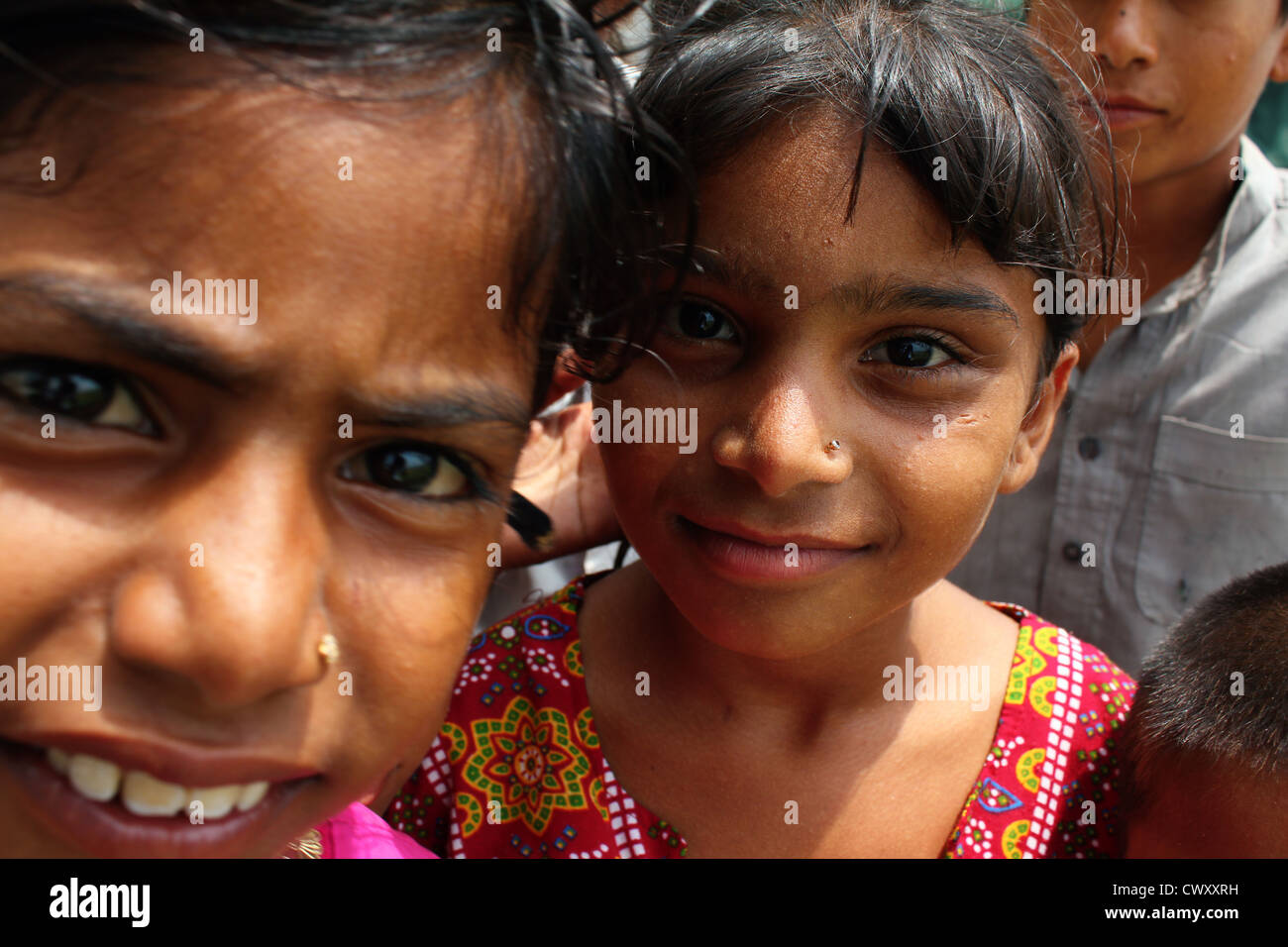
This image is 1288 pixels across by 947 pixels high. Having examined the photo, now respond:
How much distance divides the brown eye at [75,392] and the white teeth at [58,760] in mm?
293

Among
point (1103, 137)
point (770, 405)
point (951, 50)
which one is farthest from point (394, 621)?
point (1103, 137)

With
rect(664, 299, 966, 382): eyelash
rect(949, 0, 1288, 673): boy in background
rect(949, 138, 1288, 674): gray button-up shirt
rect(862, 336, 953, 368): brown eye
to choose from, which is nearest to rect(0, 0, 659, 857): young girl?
rect(664, 299, 966, 382): eyelash

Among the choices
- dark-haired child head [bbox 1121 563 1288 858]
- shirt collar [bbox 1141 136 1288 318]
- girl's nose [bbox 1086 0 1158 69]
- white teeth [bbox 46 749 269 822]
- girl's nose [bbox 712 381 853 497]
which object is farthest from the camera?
shirt collar [bbox 1141 136 1288 318]

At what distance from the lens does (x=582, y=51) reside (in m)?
1.16

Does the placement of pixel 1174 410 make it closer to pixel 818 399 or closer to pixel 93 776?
pixel 818 399

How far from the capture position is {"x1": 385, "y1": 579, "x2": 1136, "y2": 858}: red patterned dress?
66.2 inches

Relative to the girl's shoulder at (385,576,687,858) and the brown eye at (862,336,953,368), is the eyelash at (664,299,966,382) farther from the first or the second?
the girl's shoulder at (385,576,687,858)

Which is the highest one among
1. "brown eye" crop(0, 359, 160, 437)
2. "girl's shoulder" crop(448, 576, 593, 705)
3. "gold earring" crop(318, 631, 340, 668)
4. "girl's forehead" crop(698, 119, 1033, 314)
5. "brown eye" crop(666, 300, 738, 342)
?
"girl's forehead" crop(698, 119, 1033, 314)

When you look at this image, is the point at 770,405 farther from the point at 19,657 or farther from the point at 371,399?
the point at 19,657

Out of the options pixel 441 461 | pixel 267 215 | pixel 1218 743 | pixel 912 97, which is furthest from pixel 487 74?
pixel 1218 743

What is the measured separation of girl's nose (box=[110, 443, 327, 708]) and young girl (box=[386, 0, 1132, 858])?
2.07 feet

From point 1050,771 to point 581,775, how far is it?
2.45 ft

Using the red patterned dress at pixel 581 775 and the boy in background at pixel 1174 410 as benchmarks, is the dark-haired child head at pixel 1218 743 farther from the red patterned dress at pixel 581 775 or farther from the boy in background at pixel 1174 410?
the boy in background at pixel 1174 410

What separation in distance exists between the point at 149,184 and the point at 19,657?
395 millimetres
